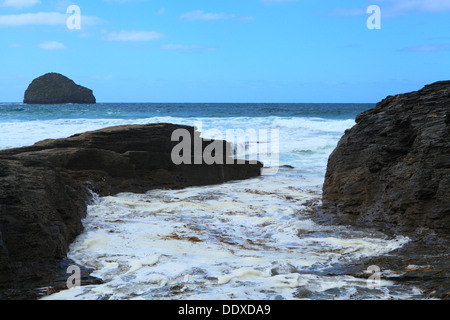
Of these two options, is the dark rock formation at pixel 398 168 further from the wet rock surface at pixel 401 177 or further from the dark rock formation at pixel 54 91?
the dark rock formation at pixel 54 91

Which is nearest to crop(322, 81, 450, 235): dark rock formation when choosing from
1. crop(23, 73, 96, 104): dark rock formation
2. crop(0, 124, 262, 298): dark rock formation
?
crop(0, 124, 262, 298): dark rock formation

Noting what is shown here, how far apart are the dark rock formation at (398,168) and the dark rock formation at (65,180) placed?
11.3 feet

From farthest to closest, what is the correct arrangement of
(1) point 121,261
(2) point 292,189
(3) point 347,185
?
(2) point 292,189 → (3) point 347,185 → (1) point 121,261

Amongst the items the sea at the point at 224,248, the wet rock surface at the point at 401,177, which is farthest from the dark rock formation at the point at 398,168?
the sea at the point at 224,248

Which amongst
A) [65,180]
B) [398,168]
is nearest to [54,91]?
[65,180]

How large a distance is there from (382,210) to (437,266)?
1906 mm

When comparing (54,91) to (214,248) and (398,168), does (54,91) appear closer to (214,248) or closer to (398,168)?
(398,168)

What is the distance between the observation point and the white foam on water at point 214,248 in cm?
381

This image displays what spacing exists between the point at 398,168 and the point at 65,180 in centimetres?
472

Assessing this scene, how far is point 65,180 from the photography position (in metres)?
7.17

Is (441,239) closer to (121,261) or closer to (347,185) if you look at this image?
(347,185)
